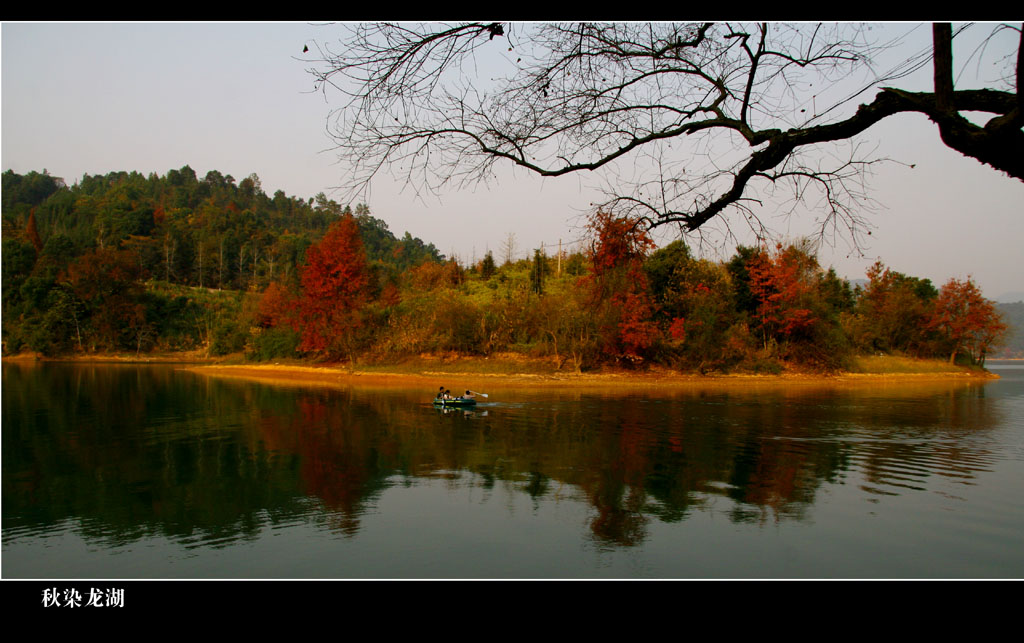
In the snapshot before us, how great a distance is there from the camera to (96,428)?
54.6 ft

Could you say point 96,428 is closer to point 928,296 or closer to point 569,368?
point 569,368

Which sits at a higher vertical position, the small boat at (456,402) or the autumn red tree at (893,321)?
the autumn red tree at (893,321)

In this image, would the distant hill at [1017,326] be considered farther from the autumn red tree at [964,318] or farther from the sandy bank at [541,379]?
the sandy bank at [541,379]

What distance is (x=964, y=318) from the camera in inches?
1748

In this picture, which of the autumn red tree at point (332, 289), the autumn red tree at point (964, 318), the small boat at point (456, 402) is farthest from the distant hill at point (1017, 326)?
the small boat at point (456, 402)

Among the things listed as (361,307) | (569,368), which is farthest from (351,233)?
(569,368)

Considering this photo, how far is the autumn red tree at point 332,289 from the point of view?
3962 centimetres

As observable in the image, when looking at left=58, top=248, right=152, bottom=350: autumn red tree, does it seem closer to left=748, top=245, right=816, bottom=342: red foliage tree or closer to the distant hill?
left=748, top=245, right=816, bottom=342: red foliage tree

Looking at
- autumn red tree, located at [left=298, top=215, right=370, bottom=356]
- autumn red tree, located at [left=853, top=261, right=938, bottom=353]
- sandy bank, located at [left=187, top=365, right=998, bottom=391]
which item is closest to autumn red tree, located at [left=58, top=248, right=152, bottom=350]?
sandy bank, located at [left=187, top=365, right=998, bottom=391]

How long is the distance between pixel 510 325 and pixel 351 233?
12139 mm

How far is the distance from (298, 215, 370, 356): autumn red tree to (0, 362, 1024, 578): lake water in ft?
64.6

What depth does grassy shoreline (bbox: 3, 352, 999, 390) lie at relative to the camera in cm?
3288

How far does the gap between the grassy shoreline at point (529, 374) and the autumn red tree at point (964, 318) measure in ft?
7.39

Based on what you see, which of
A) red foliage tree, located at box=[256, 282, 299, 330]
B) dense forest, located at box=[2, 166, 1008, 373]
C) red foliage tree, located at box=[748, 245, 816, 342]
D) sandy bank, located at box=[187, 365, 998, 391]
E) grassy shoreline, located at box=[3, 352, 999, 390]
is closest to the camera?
sandy bank, located at box=[187, 365, 998, 391]
